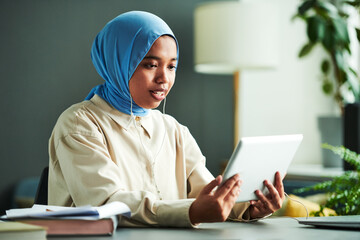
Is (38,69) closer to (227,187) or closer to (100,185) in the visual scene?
(100,185)

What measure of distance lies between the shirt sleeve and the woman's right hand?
0.14ft

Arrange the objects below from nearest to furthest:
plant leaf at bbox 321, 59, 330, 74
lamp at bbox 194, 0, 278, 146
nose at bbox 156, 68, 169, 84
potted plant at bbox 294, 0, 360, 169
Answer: nose at bbox 156, 68, 169, 84 → potted plant at bbox 294, 0, 360, 169 → lamp at bbox 194, 0, 278, 146 → plant leaf at bbox 321, 59, 330, 74

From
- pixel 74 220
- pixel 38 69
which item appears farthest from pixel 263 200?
pixel 38 69

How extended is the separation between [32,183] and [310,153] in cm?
235

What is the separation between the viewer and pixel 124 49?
1567mm

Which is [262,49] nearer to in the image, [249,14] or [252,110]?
[249,14]

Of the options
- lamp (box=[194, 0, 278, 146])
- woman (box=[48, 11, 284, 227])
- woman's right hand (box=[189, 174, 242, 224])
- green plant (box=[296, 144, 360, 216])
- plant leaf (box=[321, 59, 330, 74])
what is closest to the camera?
woman's right hand (box=[189, 174, 242, 224])

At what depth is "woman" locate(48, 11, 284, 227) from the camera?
1359mm

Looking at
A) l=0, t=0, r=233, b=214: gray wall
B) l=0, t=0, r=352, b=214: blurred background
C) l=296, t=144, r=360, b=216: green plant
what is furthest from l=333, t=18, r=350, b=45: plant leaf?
l=296, t=144, r=360, b=216: green plant

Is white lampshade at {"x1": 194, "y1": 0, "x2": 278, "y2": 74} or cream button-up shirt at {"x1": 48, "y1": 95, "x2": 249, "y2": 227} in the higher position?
white lampshade at {"x1": 194, "y1": 0, "x2": 278, "y2": 74}

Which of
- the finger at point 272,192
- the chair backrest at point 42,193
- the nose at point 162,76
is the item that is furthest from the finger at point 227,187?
the chair backrest at point 42,193

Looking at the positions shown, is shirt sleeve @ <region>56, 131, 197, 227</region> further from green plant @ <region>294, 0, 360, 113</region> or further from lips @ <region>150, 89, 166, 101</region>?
green plant @ <region>294, 0, 360, 113</region>

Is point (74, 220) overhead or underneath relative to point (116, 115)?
underneath

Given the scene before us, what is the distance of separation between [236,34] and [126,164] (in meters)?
2.25
